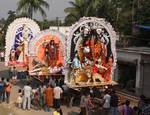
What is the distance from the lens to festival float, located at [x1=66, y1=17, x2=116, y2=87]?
21984mm

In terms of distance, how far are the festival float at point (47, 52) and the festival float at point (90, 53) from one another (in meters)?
5.29

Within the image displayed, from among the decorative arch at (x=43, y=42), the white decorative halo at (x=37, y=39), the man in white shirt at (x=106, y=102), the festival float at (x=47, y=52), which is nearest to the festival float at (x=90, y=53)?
the man in white shirt at (x=106, y=102)

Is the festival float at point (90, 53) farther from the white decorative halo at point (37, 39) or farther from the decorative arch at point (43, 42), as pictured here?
the white decorative halo at point (37, 39)

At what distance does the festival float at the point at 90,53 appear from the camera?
72.1 ft

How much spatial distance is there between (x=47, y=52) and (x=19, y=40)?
10.9 ft

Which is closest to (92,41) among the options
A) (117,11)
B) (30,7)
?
(117,11)

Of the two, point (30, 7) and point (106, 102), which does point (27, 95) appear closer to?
point (106, 102)

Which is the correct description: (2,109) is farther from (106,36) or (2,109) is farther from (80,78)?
(106,36)

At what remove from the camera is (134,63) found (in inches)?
985

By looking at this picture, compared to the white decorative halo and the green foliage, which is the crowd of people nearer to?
the white decorative halo

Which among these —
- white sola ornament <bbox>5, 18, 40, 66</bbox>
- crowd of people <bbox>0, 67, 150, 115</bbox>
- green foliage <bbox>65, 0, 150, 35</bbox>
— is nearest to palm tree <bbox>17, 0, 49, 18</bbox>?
green foliage <bbox>65, 0, 150, 35</bbox>

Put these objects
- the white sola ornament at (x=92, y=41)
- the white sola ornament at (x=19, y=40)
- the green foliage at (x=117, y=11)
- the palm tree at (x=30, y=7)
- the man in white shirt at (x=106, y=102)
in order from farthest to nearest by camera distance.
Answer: the palm tree at (x=30, y=7) < the green foliage at (x=117, y=11) < the white sola ornament at (x=19, y=40) < the white sola ornament at (x=92, y=41) < the man in white shirt at (x=106, y=102)

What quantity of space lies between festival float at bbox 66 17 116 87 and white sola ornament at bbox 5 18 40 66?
28.9 feet

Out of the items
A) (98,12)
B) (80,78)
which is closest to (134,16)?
(98,12)
